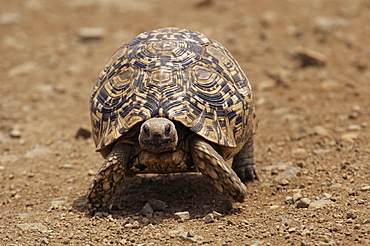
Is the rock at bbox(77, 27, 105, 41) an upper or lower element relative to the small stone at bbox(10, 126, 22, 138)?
upper

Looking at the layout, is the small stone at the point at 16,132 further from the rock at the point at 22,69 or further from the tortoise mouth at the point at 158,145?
the tortoise mouth at the point at 158,145

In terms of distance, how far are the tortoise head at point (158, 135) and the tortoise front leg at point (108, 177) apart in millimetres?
344

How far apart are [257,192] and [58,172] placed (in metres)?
2.47

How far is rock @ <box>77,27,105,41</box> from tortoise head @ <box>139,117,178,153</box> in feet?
24.5

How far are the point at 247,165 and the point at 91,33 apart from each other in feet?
22.9

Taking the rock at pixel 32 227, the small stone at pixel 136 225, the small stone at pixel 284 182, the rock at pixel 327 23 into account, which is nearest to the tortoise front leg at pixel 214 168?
the small stone at pixel 136 225

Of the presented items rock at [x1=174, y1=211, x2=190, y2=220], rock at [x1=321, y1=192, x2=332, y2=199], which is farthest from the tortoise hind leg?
rock at [x1=174, y1=211, x2=190, y2=220]

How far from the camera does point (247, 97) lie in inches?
223

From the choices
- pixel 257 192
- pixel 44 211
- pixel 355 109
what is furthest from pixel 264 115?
pixel 44 211

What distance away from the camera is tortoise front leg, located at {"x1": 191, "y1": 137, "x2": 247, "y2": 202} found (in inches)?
198

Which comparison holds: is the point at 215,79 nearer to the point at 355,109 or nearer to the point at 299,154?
the point at 299,154

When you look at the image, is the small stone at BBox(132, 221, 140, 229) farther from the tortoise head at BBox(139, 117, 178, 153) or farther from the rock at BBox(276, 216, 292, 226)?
the rock at BBox(276, 216, 292, 226)

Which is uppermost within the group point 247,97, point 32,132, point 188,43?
point 188,43

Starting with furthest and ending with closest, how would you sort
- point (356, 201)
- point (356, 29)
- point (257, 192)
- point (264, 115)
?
point (356, 29) < point (264, 115) < point (257, 192) < point (356, 201)
